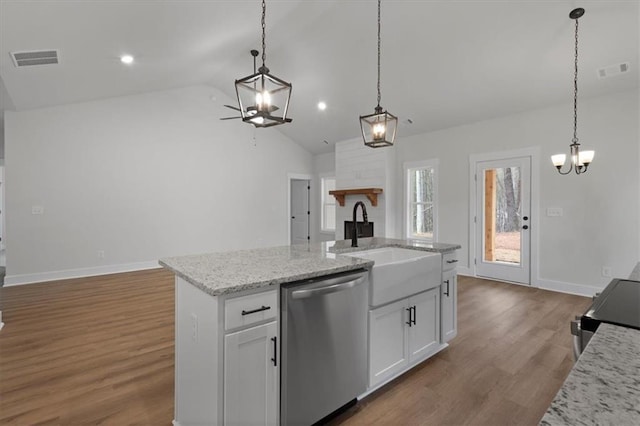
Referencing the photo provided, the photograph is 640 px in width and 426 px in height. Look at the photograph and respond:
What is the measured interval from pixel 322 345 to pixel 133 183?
545cm

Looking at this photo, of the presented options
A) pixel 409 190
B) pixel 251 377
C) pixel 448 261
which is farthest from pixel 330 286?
pixel 409 190

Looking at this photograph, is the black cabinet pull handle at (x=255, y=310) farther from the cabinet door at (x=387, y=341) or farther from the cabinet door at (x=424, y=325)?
the cabinet door at (x=424, y=325)

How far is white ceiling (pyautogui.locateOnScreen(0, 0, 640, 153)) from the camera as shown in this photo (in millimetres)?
3115

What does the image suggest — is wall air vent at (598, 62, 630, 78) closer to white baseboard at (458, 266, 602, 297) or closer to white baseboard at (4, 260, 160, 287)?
white baseboard at (458, 266, 602, 297)

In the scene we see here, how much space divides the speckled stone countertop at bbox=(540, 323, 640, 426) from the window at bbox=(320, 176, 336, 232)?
7474 mm

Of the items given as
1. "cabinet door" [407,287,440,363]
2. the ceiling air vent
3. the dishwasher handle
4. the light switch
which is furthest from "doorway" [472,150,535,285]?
the ceiling air vent

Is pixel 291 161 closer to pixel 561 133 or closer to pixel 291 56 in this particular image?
pixel 291 56

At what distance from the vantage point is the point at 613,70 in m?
3.74

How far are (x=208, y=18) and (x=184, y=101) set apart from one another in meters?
3.12

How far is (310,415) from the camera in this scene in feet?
5.58

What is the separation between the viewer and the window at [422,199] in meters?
5.98

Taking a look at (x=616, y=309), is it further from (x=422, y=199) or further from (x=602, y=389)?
(x=422, y=199)

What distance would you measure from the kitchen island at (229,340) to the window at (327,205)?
6430 mm

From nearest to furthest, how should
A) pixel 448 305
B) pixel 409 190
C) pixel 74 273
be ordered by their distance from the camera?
pixel 448 305 → pixel 74 273 → pixel 409 190
